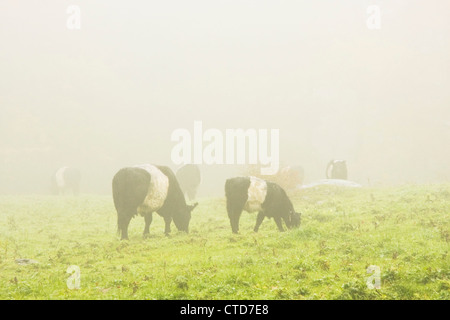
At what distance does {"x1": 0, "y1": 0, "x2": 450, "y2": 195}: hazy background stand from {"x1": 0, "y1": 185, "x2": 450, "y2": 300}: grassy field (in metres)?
29.2

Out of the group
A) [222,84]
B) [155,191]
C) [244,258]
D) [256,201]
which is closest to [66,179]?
[155,191]

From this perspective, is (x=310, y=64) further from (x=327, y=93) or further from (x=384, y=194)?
(x=384, y=194)

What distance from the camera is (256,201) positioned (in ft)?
56.7

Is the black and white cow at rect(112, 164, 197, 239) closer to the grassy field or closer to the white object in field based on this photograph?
the white object in field

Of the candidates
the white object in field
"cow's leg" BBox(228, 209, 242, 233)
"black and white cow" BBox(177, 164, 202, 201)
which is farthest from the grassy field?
"black and white cow" BBox(177, 164, 202, 201)

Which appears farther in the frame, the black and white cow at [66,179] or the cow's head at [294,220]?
the black and white cow at [66,179]

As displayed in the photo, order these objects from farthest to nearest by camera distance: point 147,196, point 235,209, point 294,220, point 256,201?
point 294,220 < point 256,201 < point 235,209 < point 147,196

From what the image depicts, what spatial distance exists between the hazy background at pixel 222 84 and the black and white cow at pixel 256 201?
95.1 feet

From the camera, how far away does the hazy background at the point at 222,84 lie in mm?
67688

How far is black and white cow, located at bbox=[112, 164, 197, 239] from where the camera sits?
16297mm

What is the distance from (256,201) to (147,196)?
189 inches

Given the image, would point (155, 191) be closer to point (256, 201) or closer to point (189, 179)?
point (256, 201)

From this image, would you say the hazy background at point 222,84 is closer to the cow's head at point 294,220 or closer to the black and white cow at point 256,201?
the cow's head at point 294,220

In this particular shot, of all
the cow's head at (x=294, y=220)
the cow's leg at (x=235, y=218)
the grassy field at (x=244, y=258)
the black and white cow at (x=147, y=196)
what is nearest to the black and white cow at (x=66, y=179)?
the grassy field at (x=244, y=258)
